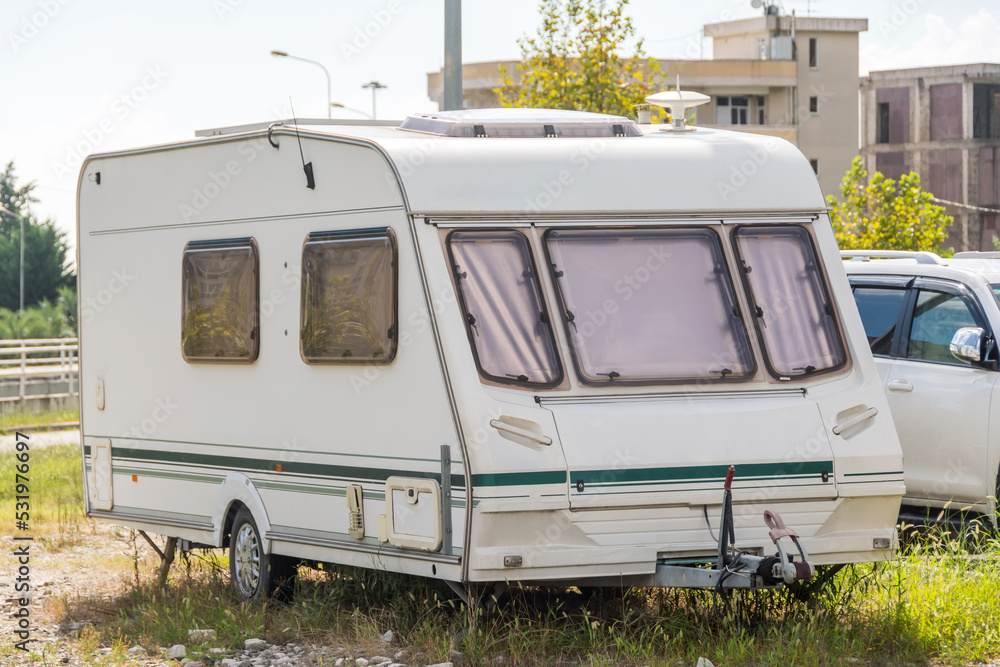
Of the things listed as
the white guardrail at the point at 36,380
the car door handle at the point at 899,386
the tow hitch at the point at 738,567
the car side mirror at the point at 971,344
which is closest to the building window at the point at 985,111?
the white guardrail at the point at 36,380

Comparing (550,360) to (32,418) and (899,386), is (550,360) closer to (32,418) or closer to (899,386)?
(899,386)

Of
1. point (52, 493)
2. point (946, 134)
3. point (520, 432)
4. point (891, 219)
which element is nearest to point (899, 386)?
point (520, 432)

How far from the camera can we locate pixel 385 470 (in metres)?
7.20

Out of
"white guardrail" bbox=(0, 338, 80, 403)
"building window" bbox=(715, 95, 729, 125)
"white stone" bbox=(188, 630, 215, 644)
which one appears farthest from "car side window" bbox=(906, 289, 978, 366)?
"building window" bbox=(715, 95, 729, 125)

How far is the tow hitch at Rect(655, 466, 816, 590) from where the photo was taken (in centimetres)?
646

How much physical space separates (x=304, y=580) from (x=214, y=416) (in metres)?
1.23

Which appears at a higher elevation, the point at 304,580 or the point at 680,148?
the point at 680,148

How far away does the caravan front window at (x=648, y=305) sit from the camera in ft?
23.0

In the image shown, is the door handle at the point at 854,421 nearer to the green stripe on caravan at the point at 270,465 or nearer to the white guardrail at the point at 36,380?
the green stripe on caravan at the point at 270,465

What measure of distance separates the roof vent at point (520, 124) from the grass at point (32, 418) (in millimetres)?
19276

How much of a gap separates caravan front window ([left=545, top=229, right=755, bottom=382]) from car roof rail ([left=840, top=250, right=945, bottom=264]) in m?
2.77

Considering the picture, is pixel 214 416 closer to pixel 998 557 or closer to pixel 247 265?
pixel 247 265

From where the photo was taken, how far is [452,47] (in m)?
11.4

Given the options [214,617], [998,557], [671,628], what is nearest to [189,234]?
[214,617]
